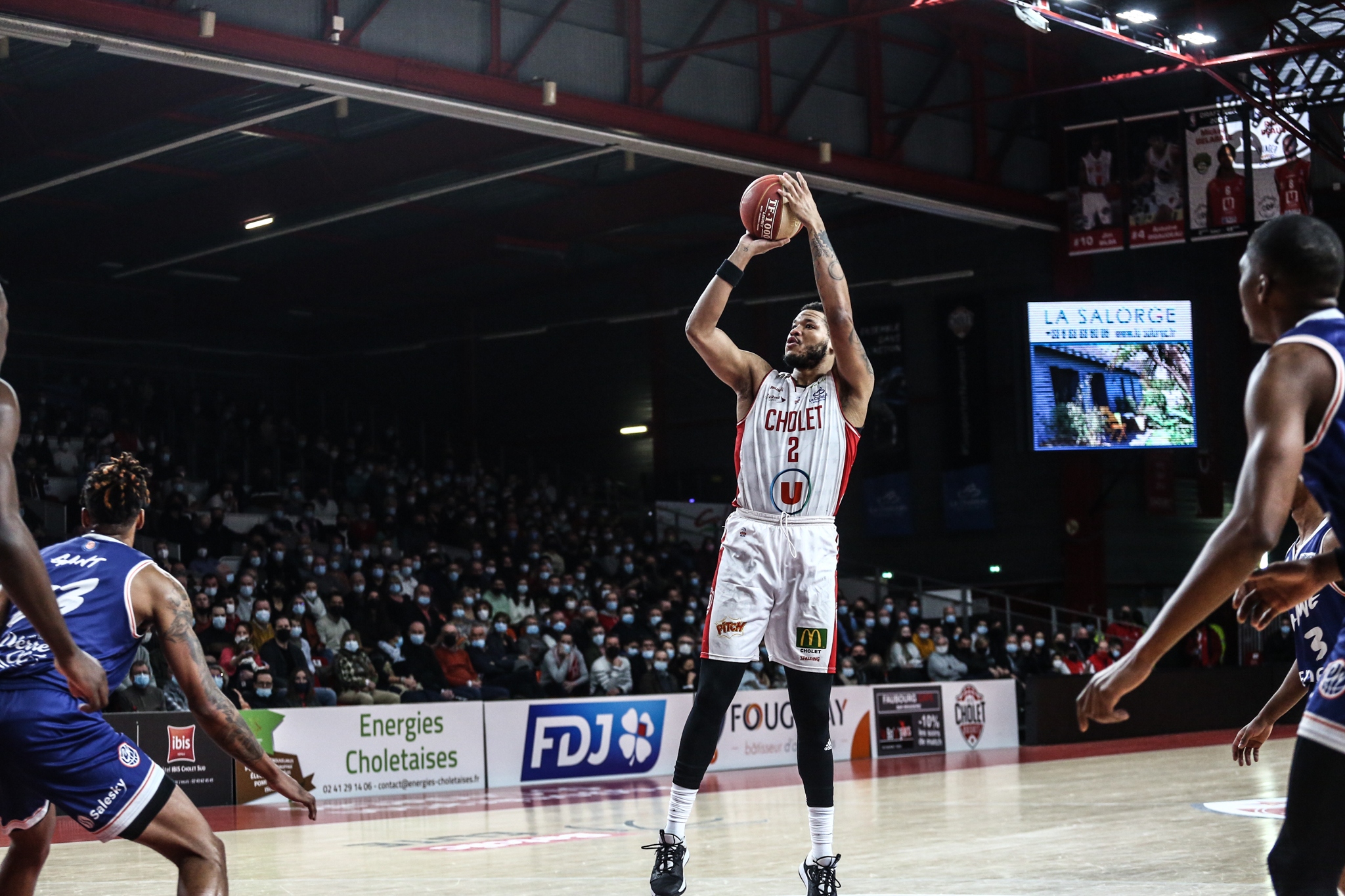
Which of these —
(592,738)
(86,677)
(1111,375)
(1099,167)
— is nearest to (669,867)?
(86,677)

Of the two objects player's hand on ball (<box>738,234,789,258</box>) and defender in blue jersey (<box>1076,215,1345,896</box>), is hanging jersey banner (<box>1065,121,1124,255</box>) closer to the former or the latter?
player's hand on ball (<box>738,234,789,258</box>)

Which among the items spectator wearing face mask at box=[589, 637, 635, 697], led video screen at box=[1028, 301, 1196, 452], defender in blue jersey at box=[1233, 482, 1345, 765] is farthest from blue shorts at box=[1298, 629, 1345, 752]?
led video screen at box=[1028, 301, 1196, 452]

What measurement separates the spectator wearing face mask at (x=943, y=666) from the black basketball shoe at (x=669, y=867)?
676 inches

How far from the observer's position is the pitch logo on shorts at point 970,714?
21719 millimetres

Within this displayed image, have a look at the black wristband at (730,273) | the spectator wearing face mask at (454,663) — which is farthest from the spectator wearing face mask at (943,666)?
the black wristband at (730,273)

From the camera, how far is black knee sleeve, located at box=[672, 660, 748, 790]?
20.6 ft

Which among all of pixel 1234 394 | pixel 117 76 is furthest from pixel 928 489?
pixel 117 76

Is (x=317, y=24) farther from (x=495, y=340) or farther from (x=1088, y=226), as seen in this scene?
(x=495, y=340)

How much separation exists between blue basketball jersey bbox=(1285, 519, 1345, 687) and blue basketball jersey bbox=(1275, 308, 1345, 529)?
5.56 feet

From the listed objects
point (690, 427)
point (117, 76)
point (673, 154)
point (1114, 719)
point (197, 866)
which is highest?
point (117, 76)

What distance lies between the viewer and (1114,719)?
353cm

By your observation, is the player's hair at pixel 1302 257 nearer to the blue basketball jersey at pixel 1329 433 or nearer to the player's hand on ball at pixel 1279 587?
the blue basketball jersey at pixel 1329 433

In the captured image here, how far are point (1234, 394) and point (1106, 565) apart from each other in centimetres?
504

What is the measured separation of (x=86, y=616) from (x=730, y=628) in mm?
2753
